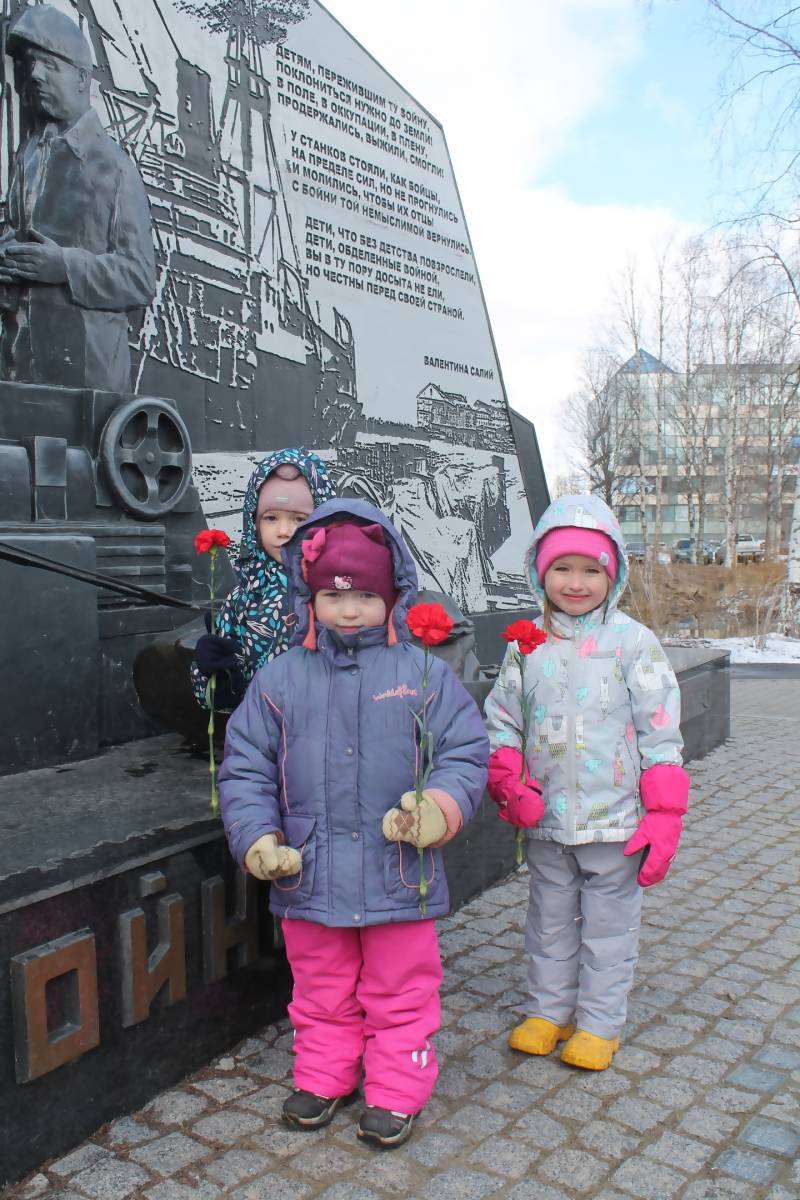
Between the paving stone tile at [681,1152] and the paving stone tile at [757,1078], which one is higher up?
the paving stone tile at [681,1152]

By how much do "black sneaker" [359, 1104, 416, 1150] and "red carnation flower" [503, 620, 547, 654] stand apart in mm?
1082

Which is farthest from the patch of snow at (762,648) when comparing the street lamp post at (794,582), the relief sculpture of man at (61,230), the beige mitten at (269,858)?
the beige mitten at (269,858)

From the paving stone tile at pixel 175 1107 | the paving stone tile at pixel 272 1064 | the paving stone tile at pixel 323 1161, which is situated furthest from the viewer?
the paving stone tile at pixel 272 1064

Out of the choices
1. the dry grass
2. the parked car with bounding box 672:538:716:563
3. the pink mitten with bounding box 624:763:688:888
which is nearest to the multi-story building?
the parked car with bounding box 672:538:716:563

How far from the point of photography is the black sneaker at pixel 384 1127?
2.18 metres

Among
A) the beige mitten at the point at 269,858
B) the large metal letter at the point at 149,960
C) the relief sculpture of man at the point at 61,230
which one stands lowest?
the large metal letter at the point at 149,960

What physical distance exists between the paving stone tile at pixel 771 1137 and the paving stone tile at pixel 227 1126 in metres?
1.10

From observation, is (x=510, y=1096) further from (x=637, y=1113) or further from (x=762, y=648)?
(x=762, y=648)

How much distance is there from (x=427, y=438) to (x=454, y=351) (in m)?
0.72

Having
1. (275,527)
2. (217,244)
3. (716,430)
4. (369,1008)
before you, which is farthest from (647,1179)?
(716,430)

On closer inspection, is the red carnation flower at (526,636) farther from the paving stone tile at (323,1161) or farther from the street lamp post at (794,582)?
the street lamp post at (794,582)

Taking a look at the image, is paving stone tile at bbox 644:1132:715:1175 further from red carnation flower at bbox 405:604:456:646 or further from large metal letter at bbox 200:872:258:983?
red carnation flower at bbox 405:604:456:646

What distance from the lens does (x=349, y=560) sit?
2.22 m

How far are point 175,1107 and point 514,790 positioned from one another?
1.09 meters
